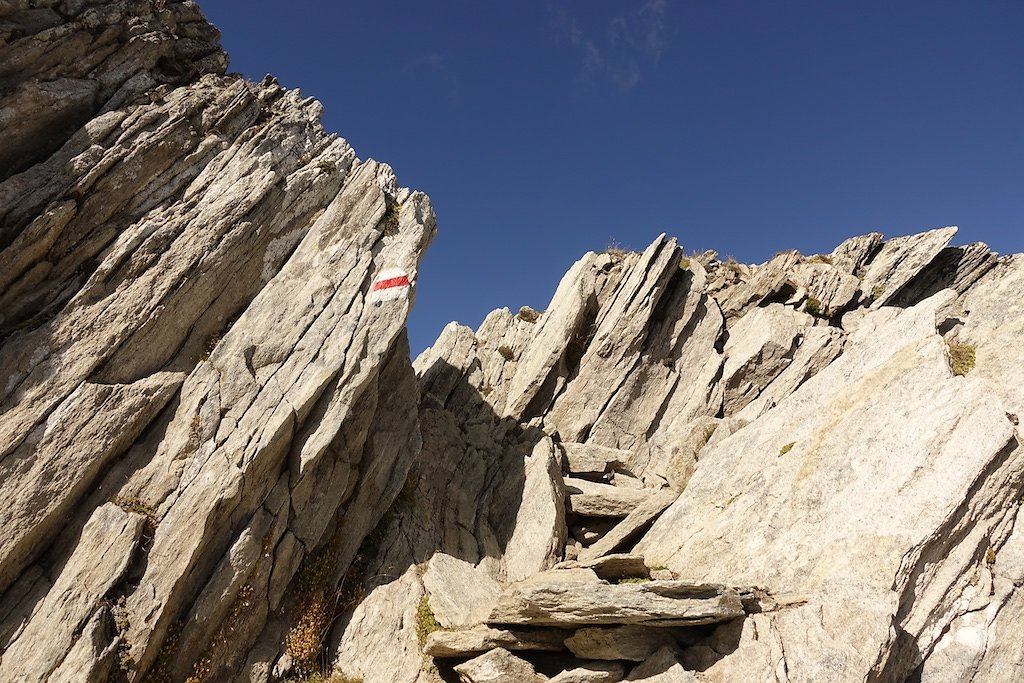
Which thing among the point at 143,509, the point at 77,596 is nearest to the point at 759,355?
the point at 143,509

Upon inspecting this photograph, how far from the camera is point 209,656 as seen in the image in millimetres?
16984

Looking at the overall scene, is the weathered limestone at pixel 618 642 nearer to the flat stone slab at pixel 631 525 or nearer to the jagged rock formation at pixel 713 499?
the jagged rock formation at pixel 713 499

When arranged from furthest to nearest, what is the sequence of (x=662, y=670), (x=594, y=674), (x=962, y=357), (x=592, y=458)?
1. (x=592, y=458)
2. (x=962, y=357)
3. (x=594, y=674)
4. (x=662, y=670)

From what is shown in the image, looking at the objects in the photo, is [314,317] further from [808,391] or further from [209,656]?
[808,391]

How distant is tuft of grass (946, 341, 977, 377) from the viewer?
23469 mm

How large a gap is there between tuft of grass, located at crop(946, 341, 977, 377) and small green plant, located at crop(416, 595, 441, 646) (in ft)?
82.6

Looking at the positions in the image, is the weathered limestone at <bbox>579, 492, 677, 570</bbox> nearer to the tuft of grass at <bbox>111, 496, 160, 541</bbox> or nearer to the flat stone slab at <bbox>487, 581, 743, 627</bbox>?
the flat stone slab at <bbox>487, 581, 743, 627</bbox>

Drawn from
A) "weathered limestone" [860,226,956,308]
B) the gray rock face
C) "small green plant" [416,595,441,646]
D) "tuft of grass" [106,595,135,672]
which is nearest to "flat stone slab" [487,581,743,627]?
"small green plant" [416,595,441,646]

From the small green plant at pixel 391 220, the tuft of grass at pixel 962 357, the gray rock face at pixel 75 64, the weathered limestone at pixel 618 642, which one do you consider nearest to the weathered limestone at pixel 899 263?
the tuft of grass at pixel 962 357

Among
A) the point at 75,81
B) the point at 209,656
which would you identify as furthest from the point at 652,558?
the point at 75,81

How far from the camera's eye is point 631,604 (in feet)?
52.6

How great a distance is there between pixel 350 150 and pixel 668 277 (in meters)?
24.3

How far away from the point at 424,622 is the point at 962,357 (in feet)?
88.5

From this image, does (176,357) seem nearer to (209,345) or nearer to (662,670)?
(209,345)
